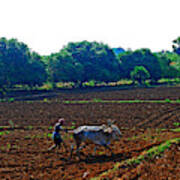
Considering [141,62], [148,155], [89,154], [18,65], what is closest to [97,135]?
[89,154]

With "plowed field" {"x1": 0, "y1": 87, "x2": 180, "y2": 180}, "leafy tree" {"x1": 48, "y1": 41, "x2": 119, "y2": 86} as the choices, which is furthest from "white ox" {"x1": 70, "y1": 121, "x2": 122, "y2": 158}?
"leafy tree" {"x1": 48, "y1": 41, "x2": 119, "y2": 86}

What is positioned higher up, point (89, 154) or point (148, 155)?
point (148, 155)

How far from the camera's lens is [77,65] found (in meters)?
59.5

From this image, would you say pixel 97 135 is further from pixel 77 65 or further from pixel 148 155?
pixel 77 65

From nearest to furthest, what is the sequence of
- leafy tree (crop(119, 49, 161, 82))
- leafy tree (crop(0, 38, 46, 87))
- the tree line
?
1. leafy tree (crop(0, 38, 46, 87))
2. the tree line
3. leafy tree (crop(119, 49, 161, 82))

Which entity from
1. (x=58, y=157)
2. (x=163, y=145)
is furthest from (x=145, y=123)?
(x=58, y=157)

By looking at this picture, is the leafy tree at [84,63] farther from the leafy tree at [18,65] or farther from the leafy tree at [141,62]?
the leafy tree at [18,65]

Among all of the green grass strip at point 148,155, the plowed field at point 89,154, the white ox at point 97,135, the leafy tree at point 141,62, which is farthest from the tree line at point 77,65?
the green grass strip at point 148,155

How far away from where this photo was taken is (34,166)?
1049 centimetres

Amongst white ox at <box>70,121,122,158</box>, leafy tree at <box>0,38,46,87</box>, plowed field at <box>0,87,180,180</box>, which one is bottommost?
plowed field at <box>0,87,180,180</box>

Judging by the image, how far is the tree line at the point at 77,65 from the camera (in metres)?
51.7

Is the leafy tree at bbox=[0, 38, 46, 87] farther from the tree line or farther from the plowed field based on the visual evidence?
the plowed field

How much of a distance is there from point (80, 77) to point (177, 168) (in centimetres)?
5039

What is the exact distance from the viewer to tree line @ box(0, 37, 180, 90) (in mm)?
51650
